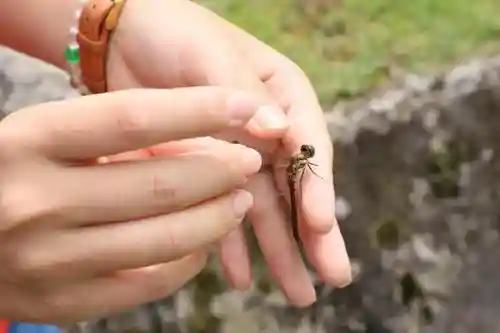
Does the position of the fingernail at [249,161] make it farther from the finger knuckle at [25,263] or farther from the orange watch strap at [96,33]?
the orange watch strap at [96,33]

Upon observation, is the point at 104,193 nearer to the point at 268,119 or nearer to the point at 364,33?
the point at 268,119

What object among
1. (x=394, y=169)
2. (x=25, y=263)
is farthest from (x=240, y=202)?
(x=394, y=169)

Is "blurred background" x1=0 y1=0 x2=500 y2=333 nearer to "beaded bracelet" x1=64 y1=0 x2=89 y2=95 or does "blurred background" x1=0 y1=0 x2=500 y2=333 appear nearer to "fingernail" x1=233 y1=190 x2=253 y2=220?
"beaded bracelet" x1=64 y1=0 x2=89 y2=95

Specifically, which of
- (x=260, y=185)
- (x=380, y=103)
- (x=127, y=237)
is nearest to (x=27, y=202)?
(x=127, y=237)

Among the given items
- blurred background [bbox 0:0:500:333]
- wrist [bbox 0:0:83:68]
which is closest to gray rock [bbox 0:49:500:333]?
blurred background [bbox 0:0:500:333]

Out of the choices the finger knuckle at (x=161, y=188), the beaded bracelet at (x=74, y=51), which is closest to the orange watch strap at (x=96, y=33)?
Answer: the beaded bracelet at (x=74, y=51)

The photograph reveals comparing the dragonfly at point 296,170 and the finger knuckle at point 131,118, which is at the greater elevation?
the finger knuckle at point 131,118

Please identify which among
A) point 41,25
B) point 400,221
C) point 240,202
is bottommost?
point 400,221
